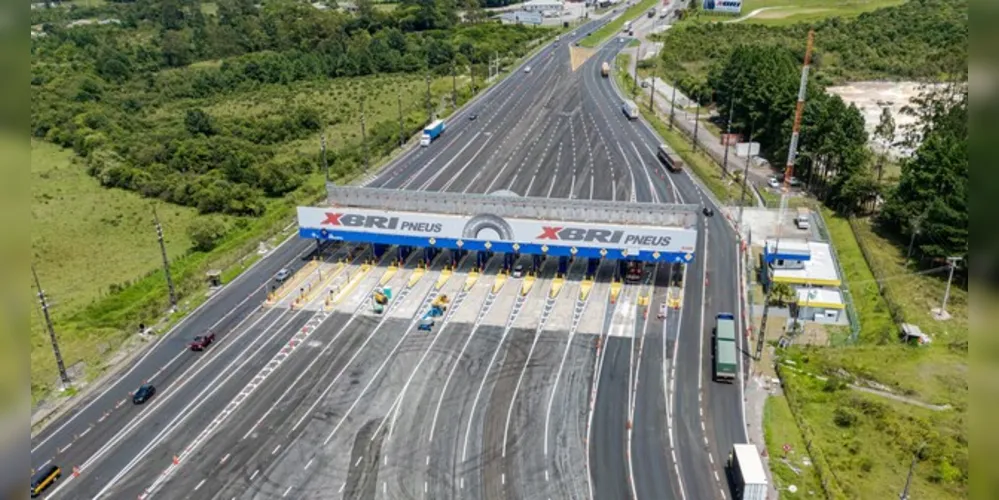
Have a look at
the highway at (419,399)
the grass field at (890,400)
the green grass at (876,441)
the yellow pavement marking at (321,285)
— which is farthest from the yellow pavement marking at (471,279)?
the green grass at (876,441)

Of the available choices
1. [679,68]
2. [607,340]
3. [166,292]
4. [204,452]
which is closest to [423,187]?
[166,292]

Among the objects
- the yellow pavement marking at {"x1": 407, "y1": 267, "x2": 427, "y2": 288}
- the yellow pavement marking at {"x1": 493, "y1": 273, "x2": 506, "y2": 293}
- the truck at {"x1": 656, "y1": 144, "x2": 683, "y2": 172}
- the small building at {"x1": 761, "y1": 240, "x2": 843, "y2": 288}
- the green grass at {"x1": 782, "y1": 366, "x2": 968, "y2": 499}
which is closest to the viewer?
the green grass at {"x1": 782, "y1": 366, "x2": 968, "y2": 499}

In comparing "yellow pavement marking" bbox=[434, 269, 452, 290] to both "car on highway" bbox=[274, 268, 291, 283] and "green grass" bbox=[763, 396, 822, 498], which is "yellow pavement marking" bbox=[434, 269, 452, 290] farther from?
"green grass" bbox=[763, 396, 822, 498]

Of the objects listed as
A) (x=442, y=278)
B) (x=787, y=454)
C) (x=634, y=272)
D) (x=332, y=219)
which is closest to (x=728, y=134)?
(x=634, y=272)

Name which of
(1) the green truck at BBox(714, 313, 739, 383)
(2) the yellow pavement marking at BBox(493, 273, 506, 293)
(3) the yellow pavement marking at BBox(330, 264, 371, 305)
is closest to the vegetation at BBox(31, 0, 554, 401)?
(3) the yellow pavement marking at BBox(330, 264, 371, 305)

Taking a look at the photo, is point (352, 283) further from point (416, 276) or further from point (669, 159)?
point (669, 159)

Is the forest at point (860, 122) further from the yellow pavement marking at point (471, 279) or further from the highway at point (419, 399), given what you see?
the yellow pavement marking at point (471, 279)
